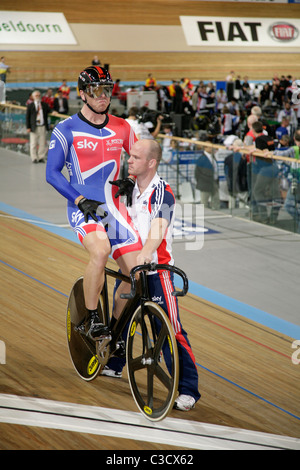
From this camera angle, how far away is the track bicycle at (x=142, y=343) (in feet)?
10.2

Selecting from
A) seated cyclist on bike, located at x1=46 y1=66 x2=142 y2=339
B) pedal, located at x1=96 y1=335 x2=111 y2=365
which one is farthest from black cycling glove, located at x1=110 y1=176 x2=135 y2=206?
pedal, located at x1=96 y1=335 x2=111 y2=365

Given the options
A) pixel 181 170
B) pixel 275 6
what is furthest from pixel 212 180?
pixel 275 6

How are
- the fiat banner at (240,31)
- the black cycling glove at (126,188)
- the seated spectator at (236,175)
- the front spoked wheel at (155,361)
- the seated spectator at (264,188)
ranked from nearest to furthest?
the front spoked wheel at (155,361) → the black cycling glove at (126,188) → the seated spectator at (264,188) → the seated spectator at (236,175) → the fiat banner at (240,31)

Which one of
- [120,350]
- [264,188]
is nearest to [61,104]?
[264,188]

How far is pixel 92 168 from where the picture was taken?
356 centimetres

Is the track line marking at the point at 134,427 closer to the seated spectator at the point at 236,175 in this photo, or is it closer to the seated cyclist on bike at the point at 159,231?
the seated cyclist on bike at the point at 159,231

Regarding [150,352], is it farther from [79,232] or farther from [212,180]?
[212,180]

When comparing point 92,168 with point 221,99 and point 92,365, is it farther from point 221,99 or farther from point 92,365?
point 221,99

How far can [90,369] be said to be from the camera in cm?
375

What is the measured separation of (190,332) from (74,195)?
175cm

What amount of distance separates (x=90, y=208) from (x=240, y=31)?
27.4 metres

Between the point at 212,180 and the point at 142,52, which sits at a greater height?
the point at 142,52

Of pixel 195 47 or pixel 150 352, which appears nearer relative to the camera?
pixel 150 352

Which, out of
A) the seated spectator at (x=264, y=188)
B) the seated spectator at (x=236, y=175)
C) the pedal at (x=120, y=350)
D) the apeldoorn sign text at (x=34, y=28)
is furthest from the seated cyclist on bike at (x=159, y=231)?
the apeldoorn sign text at (x=34, y=28)
